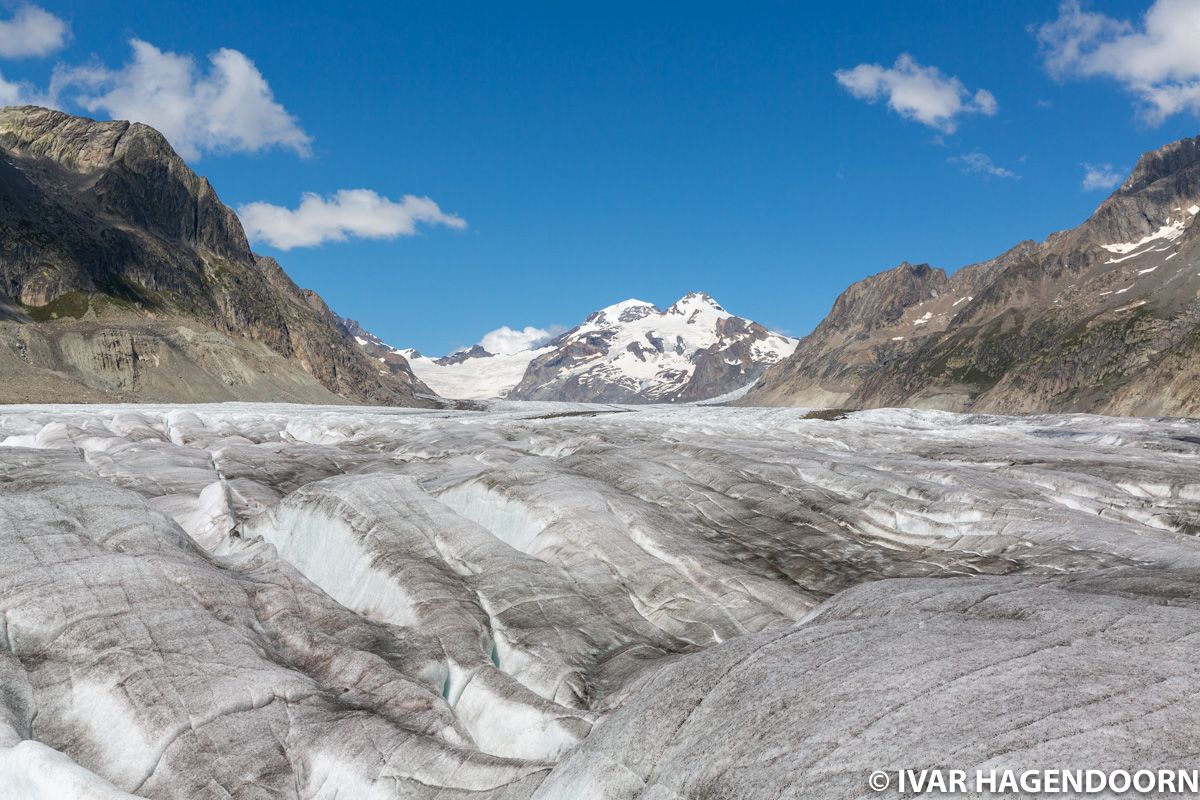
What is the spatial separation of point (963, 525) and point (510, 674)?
2284 cm

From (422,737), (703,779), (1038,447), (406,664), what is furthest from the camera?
(1038,447)

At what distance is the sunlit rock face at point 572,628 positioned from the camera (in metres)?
12.1

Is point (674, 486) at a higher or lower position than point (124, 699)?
higher

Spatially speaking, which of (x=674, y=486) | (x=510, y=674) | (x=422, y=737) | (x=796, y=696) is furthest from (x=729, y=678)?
(x=674, y=486)

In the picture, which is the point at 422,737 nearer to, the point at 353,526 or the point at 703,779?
the point at 703,779

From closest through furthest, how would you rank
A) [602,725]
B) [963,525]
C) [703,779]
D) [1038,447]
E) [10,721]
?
1. [703,779]
2. [602,725]
3. [10,721]
4. [963,525]
5. [1038,447]

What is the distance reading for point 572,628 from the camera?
2423cm

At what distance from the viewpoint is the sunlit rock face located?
1214 centimetres

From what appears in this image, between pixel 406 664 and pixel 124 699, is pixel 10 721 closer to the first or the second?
pixel 124 699

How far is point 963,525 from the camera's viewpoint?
36.8 meters

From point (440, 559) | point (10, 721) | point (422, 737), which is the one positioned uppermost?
point (440, 559)

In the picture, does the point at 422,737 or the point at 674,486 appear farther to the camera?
the point at 674,486

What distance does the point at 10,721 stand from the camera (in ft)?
54.9

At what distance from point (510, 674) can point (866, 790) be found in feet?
43.6
